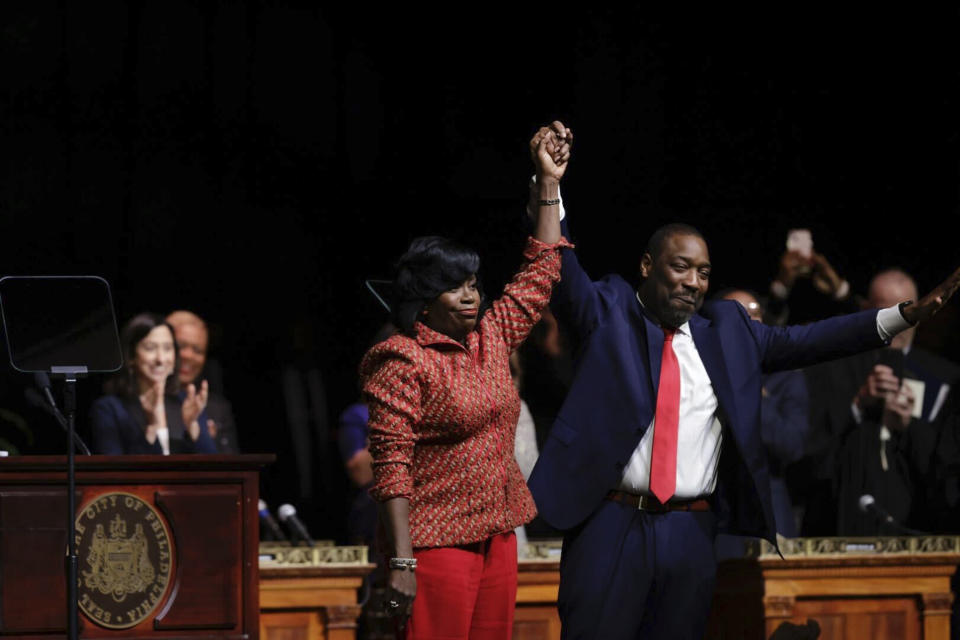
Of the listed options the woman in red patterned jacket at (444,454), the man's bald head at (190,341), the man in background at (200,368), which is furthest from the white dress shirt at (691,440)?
the man's bald head at (190,341)

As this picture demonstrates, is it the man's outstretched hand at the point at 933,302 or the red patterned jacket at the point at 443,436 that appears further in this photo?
the man's outstretched hand at the point at 933,302

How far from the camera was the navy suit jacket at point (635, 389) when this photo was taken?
3646 millimetres

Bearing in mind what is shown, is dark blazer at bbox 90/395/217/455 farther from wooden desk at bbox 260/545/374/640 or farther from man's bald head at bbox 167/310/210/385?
wooden desk at bbox 260/545/374/640

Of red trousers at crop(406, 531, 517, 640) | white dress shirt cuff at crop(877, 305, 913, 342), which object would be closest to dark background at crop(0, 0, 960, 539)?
white dress shirt cuff at crop(877, 305, 913, 342)

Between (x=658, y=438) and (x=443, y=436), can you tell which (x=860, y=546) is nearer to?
(x=658, y=438)

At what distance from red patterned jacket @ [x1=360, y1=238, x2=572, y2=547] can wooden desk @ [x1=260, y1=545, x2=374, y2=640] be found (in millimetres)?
1984

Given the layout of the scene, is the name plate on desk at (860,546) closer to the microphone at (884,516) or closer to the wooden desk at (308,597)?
the microphone at (884,516)

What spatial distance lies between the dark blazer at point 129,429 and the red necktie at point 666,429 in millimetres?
2237

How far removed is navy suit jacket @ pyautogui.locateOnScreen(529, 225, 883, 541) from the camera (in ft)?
12.0

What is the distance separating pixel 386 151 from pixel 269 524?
179 cm

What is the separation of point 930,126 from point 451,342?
4574mm

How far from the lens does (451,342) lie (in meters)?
3.30

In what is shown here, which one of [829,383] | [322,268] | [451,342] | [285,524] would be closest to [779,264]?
[829,383]

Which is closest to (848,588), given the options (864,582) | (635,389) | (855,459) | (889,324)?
(864,582)
